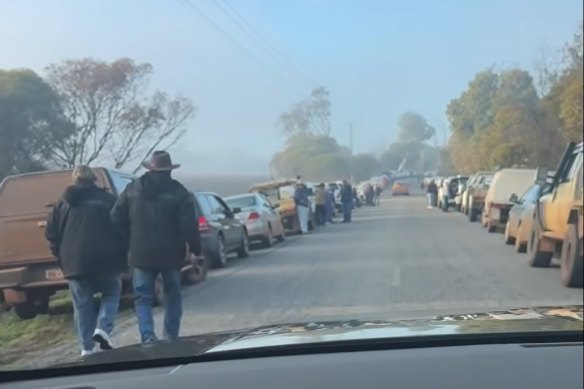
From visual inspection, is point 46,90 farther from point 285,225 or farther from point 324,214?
point 324,214

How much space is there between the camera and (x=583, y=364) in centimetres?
293

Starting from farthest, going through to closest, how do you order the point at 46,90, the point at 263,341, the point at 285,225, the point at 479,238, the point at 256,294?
1. the point at 285,225
2. the point at 479,238
3. the point at 256,294
4. the point at 46,90
5. the point at 263,341

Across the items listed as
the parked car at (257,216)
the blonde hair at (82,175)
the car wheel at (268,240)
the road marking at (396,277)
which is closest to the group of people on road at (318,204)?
the parked car at (257,216)

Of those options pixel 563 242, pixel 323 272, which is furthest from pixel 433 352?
pixel 323 272

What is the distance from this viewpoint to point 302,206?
28.1 meters

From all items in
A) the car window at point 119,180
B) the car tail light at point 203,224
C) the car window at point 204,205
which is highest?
the car window at point 119,180

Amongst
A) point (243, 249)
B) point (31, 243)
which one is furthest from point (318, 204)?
point (31, 243)

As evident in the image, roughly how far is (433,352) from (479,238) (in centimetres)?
2064

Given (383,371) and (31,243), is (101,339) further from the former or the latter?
(383,371)

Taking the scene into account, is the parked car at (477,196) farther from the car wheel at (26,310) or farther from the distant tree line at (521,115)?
the car wheel at (26,310)

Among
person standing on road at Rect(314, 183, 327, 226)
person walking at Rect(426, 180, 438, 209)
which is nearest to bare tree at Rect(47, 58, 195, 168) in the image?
person standing on road at Rect(314, 183, 327, 226)

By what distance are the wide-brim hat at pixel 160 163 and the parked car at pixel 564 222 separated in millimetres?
6738

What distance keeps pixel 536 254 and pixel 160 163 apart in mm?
9264

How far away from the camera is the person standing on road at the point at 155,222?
Result: 8.02 metres
